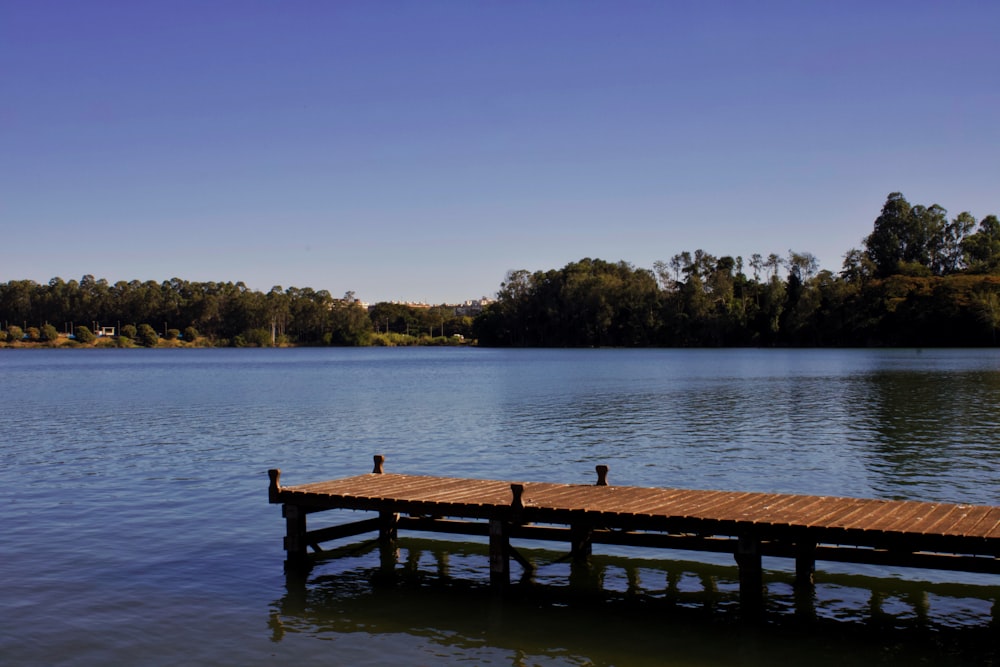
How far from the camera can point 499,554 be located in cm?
1392

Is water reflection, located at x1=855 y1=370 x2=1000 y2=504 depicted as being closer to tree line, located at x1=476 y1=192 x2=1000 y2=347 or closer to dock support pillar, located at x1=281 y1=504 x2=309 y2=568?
dock support pillar, located at x1=281 y1=504 x2=309 y2=568

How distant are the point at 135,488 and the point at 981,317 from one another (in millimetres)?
147119

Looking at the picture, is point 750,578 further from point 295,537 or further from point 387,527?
point 295,537

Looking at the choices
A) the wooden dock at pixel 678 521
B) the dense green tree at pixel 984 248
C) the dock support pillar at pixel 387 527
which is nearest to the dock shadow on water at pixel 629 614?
the wooden dock at pixel 678 521

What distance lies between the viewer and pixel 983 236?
173250 mm

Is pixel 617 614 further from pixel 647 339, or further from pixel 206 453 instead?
pixel 647 339

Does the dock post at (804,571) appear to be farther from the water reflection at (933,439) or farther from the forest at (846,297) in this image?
the forest at (846,297)

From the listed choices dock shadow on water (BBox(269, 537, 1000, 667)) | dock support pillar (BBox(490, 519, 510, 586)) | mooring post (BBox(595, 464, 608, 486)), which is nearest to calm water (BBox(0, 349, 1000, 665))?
dock shadow on water (BBox(269, 537, 1000, 667))

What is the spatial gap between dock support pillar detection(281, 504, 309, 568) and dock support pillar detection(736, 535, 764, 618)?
23.5ft

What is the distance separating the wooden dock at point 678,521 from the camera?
39.0 feet

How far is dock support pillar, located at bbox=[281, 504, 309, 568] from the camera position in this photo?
15.2 meters

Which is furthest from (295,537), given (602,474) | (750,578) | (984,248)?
(984,248)

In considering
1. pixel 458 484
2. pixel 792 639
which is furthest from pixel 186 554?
pixel 792 639

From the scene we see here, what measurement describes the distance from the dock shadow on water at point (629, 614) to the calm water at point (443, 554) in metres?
0.05
